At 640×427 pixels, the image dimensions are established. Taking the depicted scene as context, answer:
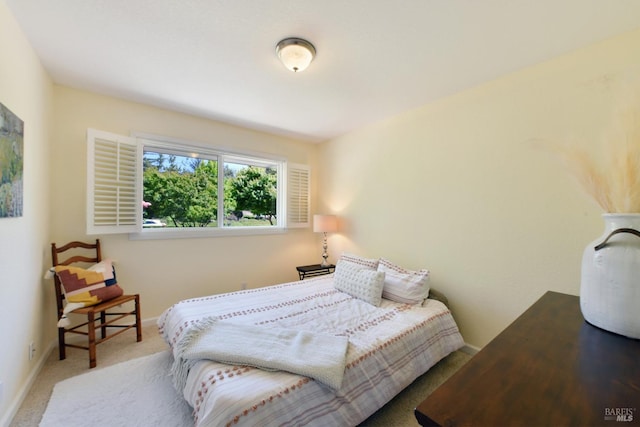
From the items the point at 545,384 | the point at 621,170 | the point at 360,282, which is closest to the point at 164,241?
the point at 360,282

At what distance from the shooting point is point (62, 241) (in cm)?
239

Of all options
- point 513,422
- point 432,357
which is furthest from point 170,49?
point 432,357

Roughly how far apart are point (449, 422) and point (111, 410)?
2064 mm

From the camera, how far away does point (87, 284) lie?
7.20ft

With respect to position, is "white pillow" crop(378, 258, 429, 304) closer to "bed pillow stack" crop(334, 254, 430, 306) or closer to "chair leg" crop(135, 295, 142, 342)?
"bed pillow stack" crop(334, 254, 430, 306)

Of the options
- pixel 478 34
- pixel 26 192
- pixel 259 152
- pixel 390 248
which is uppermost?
pixel 478 34

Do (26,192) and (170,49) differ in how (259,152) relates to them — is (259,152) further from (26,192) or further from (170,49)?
(26,192)

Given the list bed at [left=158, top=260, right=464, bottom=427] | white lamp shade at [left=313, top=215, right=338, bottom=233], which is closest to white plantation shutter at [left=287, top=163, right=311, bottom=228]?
white lamp shade at [left=313, top=215, right=338, bottom=233]

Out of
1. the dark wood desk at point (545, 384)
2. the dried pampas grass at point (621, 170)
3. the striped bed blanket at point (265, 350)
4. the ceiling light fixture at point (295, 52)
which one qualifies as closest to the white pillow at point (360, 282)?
the striped bed blanket at point (265, 350)

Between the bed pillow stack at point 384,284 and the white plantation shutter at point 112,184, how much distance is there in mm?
2258

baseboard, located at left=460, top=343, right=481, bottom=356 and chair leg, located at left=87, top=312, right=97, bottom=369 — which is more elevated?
chair leg, located at left=87, top=312, right=97, bottom=369

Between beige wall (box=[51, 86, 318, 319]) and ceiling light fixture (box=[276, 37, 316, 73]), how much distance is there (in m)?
1.79

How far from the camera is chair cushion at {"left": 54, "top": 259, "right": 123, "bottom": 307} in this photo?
2.12 m

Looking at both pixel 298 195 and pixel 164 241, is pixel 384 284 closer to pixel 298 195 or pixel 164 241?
pixel 298 195
